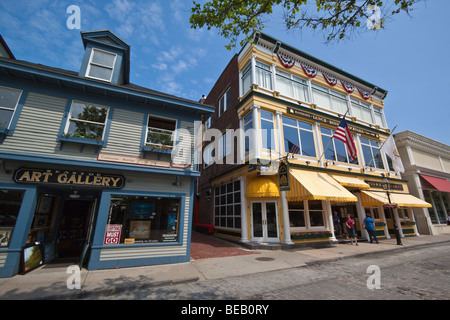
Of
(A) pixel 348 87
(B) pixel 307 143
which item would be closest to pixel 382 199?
(B) pixel 307 143

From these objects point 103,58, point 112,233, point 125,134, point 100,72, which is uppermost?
point 103,58

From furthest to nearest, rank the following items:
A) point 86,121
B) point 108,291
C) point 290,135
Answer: point 290,135 → point 86,121 → point 108,291

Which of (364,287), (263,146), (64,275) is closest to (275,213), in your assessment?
(263,146)

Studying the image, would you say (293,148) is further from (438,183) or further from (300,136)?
(438,183)

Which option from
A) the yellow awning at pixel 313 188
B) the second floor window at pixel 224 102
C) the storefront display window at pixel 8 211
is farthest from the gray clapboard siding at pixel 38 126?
the second floor window at pixel 224 102

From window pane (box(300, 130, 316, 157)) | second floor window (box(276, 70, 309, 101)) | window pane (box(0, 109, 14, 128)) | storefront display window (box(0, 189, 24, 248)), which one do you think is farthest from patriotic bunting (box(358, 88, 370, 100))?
storefront display window (box(0, 189, 24, 248))

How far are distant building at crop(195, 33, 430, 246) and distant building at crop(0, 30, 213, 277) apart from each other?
16.3 feet

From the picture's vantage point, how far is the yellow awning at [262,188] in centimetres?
1156

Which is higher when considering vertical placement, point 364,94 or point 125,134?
point 364,94

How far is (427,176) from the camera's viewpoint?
20.4 metres

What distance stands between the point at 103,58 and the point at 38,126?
426cm

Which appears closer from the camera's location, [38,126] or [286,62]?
[38,126]

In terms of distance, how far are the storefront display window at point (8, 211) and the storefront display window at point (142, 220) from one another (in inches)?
116
